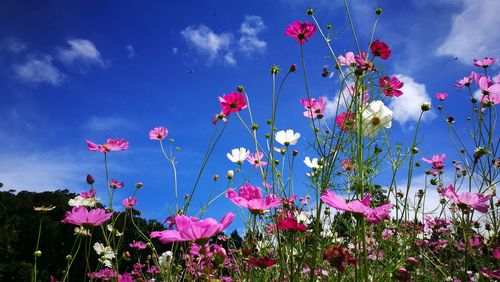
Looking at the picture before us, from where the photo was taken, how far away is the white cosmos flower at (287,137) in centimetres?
208

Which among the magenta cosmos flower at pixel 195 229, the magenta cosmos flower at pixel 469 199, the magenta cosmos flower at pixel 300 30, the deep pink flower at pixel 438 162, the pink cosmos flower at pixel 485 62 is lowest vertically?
the magenta cosmos flower at pixel 195 229

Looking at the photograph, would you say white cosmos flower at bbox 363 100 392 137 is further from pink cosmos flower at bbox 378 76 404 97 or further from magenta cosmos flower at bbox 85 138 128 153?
magenta cosmos flower at bbox 85 138 128 153

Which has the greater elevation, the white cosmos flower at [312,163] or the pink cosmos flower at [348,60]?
the pink cosmos flower at [348,60]

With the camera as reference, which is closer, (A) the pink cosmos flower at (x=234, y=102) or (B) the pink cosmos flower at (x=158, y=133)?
(A) the pink cosmos flower at (x=234, y=102)

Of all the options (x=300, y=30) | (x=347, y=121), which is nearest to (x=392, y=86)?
(x=347, y=121)

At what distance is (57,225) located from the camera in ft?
26.1

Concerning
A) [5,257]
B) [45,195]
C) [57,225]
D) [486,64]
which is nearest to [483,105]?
[486,64]

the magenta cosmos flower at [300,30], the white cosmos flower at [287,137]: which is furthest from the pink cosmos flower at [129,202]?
the magenta cosmos flower at [300,30]

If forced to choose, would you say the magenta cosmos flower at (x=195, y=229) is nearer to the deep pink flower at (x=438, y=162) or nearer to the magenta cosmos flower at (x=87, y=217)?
the magenta cosmos flower at (x=87, y=217)

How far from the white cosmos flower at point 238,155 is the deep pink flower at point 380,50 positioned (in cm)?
91

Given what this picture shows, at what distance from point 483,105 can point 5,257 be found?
242 inches

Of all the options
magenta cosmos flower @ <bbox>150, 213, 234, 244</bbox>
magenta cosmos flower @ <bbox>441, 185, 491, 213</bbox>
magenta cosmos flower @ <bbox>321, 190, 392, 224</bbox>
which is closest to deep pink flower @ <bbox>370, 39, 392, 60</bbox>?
magenta cosmos flower @ <bbox>441, 185, 491, 213</bbox>

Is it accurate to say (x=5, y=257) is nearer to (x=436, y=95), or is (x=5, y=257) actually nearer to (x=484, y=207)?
(x=436, y=95)

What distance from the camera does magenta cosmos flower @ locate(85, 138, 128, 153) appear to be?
6.42 ft
